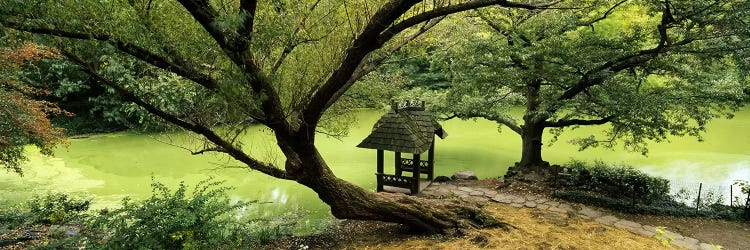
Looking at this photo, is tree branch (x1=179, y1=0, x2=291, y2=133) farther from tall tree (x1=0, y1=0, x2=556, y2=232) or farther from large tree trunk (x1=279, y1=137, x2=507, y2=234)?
large tree trunk (x1=279, y1=137, x2=507, y2=234)

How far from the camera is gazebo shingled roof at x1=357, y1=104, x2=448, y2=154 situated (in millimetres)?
6441

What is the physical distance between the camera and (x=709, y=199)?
704 centimetres

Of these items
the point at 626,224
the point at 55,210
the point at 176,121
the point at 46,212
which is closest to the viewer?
the point at 176,121

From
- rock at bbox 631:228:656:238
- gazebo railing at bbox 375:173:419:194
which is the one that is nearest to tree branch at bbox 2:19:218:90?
gazebo railing at bbox 375:173:419:194

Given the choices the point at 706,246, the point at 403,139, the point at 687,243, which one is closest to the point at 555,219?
the point at 687,243

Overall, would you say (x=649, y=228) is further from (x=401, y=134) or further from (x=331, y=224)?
(x=331, y=224)

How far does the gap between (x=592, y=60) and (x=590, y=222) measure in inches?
90.4

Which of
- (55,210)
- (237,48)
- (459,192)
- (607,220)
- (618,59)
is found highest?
(618,59)

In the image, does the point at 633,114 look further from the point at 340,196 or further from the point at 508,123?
the point at 340,196

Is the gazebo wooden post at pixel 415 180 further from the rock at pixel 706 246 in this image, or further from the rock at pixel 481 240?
the rock at pixel 706 246

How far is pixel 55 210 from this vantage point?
6.75 meters

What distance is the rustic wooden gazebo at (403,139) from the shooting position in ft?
21.2

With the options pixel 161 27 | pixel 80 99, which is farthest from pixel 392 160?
pixel 80 99

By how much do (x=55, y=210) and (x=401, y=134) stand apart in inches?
222
